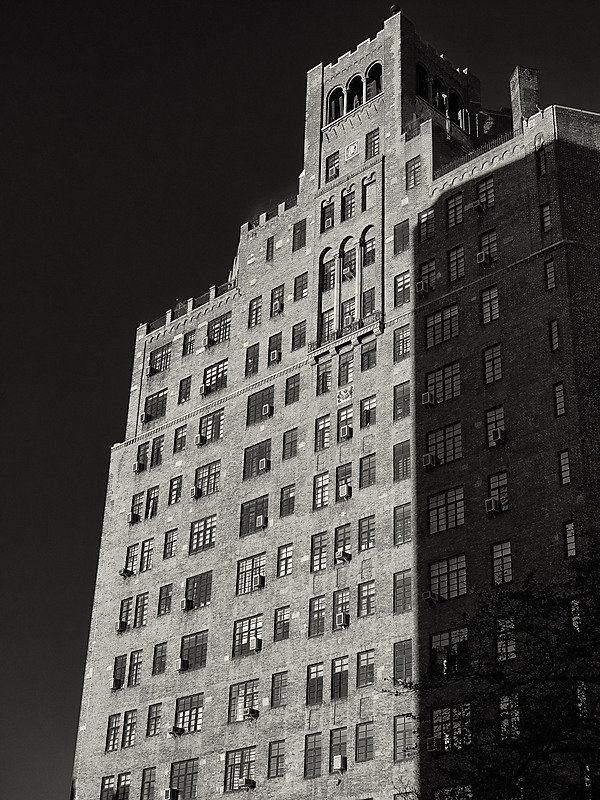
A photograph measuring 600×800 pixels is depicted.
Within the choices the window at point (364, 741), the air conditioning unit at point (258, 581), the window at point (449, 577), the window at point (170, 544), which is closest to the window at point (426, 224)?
the window at point (449, 577)

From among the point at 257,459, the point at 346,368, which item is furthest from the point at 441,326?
the point at 257,459

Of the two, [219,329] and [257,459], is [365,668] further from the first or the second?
[219,329]

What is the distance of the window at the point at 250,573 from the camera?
3305 inches

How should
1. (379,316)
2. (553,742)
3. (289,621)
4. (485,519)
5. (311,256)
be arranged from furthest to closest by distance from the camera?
(311,256) → (379,316) → (289,621) → (485,519) → (553,742)

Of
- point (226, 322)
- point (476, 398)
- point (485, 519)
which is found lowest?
point (485, 519)

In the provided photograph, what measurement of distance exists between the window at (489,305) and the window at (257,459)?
62.2 feet

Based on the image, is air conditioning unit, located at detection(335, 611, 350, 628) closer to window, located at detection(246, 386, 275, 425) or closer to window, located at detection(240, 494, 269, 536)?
window, located at detection(240, 494, 269, 536)

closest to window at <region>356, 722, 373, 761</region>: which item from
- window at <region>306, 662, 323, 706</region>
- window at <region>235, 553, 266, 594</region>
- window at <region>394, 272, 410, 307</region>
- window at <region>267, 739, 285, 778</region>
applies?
window at <region>306, 662, 323, 706</region>

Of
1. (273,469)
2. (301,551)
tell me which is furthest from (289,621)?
(273,469)

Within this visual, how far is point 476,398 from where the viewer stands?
76875 mm

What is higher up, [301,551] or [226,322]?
[226,322]

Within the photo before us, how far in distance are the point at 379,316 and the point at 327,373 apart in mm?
5712

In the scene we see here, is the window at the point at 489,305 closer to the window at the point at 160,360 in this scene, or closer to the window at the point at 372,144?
the window at the point at 372,144

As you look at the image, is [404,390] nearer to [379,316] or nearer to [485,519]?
[379,316]
